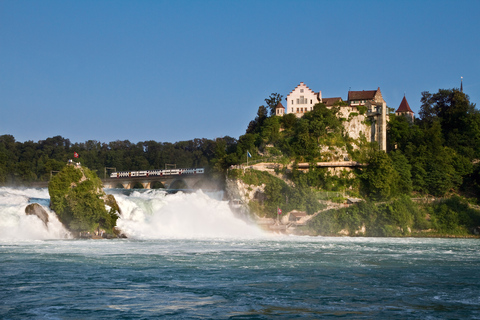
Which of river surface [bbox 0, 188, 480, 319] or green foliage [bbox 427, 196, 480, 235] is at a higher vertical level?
green foliage [bbox 427, 196, 480, 235]

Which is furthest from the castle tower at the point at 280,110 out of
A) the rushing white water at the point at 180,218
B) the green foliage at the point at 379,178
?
the rushing white water at the point at 180,218

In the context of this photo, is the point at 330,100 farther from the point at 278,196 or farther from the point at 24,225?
the point at 24,225

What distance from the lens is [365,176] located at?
67.9 meters

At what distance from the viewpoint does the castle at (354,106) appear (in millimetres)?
77062

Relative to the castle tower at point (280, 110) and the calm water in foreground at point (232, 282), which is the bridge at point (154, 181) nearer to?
the castle tower at point (280, 110)

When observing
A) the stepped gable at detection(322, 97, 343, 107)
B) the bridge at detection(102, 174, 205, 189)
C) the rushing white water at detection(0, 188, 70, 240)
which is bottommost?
the rushing white water at detection(0, 188, 70, 240)

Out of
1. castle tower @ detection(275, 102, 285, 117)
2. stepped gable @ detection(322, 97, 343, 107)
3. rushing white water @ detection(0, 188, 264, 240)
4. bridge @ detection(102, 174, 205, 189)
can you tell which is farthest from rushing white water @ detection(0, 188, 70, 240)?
stepped gable @ detection(322, 97, 343, 107)

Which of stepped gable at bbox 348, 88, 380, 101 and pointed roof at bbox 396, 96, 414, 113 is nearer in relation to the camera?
stepped gable at bbox 348, 88, 380, 101

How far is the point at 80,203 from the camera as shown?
49.8 m

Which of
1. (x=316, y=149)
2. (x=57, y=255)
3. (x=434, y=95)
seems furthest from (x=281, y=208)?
(x=434, y=95)

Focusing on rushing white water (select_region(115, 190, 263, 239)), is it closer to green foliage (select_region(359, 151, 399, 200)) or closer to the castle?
green foliage (select_region(359, 151, 399, 200))

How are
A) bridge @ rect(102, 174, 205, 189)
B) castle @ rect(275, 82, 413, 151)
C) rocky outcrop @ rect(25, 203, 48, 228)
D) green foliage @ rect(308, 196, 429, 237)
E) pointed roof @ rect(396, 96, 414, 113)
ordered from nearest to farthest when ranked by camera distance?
1. rocky outcrop @ rect(25, 203, 48, 228)
2. green foliage @ rect(308, 196, 429, 237)
3. castle @ rect(275, 82, 413, 151)
4. bridge @ rect(102, 174, 205, 189)
5. pointed roof @ rect(396, 96, 414, 113)

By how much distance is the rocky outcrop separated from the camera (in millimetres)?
49125

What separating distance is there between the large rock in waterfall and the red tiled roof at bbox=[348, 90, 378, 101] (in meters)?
44.9
